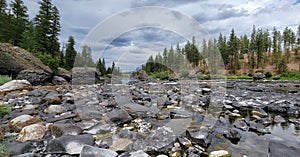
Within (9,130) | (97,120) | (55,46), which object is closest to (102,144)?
(97,120)

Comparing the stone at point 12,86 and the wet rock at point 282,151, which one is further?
→ the stone at point 12,86

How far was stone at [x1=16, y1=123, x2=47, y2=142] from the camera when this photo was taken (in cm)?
208

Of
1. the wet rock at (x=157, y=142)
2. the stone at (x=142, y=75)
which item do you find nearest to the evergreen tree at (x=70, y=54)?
the stone at (x=142, y=75)

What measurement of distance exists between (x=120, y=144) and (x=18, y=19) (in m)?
28.5

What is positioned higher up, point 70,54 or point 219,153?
point 70,54

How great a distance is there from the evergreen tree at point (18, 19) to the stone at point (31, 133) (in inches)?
1046

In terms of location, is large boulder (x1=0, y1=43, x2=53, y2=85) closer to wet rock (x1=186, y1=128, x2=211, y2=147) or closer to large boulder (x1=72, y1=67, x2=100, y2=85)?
large boulder (x1=72, y1=67, x2=100, y2=85)

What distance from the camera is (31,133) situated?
2.15 meters

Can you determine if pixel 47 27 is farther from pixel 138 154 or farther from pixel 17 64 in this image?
pixel 138 154

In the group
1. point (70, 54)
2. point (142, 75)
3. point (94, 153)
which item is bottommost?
point (94, 153)

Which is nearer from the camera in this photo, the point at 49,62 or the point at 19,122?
the point at 19,122

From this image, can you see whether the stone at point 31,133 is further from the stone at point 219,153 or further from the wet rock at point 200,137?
the stone at point 219,153

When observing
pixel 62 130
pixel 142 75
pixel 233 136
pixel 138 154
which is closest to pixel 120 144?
pixel 138 154

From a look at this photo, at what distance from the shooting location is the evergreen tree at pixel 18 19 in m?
21.5
